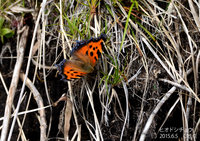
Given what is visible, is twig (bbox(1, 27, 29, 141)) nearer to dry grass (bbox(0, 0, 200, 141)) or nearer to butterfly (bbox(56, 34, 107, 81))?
dry grass (bbox(0, 0, 200, 141))

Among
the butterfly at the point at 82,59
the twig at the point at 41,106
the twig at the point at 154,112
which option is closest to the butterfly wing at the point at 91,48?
the butterfly at the point at 82,59

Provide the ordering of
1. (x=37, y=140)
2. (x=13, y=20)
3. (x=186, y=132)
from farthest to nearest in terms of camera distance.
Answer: (x=13, y=20)
(x=37, y=140)
(x=186, y=132)

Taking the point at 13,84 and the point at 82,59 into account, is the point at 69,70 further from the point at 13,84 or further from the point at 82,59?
the point at 13,84

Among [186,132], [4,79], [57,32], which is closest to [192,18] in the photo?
[186,132]

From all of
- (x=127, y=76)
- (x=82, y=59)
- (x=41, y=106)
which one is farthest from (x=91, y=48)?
(x=41, y=106)

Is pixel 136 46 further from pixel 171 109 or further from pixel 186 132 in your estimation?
→ pixel 186 132

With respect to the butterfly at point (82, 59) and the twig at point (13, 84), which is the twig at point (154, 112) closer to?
the butterfly at point (82, 59)
